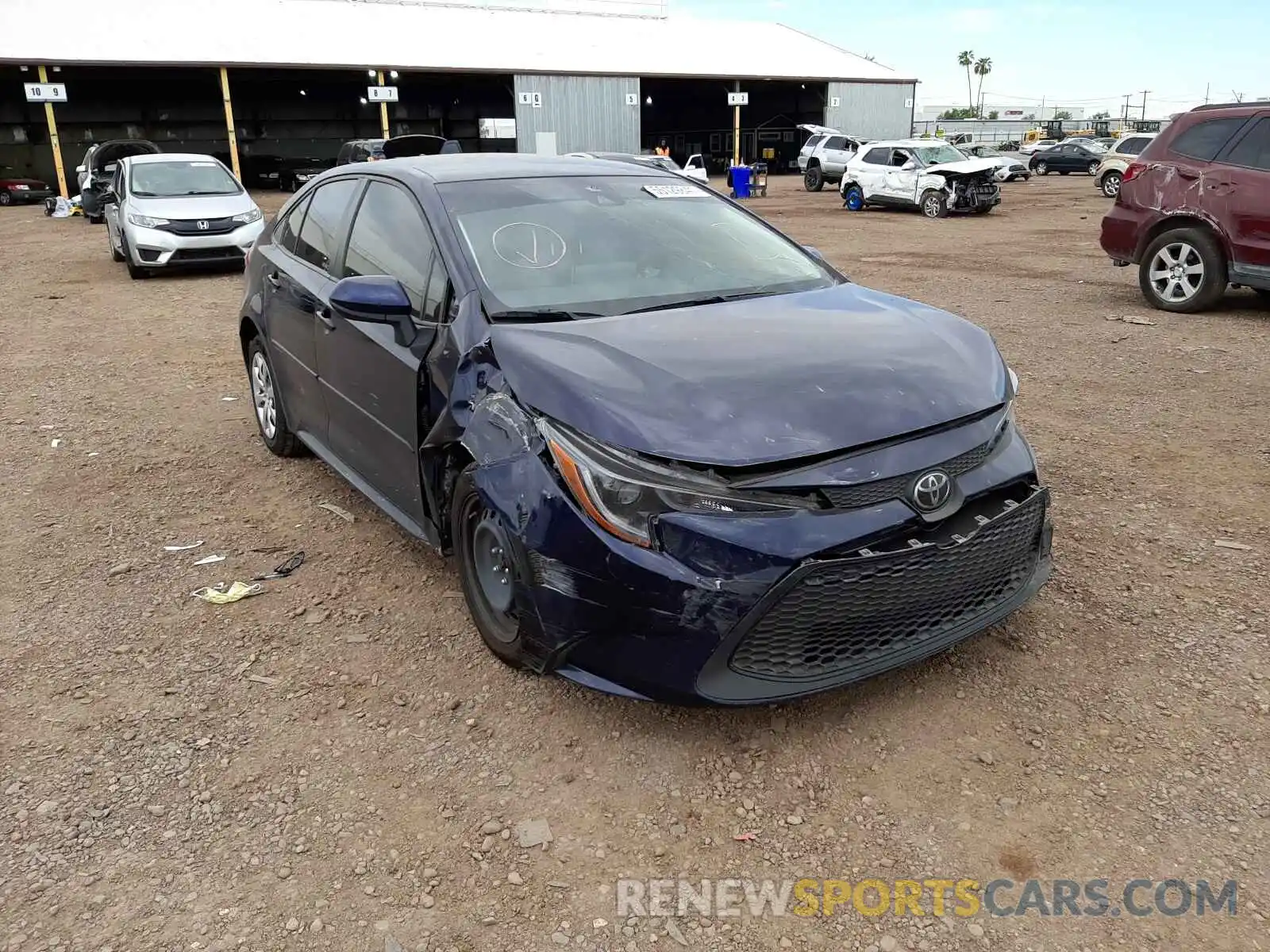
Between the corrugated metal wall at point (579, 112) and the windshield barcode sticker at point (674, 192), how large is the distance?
31275mm

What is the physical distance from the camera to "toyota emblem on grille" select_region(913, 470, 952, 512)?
260 centimetres

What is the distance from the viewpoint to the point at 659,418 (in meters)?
2.59

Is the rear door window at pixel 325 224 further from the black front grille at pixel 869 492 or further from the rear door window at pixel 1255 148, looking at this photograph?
the rear door window at pixel 1255 148

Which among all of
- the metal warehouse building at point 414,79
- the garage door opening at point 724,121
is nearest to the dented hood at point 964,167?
the metal warehouse building at point 414,79

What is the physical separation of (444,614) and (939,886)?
6.65 feet

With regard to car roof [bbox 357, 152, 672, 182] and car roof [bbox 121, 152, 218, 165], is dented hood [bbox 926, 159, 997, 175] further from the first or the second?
car roof [bbox 357, 152, 672, 182]

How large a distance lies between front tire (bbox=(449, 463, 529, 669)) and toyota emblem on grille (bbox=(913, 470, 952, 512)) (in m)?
1.18

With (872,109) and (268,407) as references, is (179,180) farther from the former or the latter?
(872,109)

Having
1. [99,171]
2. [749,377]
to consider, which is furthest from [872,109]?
[749,377]

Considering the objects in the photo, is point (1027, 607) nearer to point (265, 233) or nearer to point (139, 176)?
point (265, 233)

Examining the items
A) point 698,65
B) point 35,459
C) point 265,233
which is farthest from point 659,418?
point 698,65

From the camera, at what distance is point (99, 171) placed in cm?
2161

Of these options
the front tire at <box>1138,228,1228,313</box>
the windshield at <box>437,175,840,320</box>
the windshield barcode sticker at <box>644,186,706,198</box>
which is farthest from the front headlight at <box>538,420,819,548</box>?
the front tire at <box>1138,228,1228,313</box>

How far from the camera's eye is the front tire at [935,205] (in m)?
20.5
